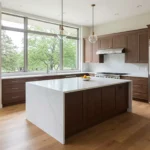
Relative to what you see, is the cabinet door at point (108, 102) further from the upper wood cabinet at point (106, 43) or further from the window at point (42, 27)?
the window at point (42, 27)

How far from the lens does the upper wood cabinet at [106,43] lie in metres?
6.16

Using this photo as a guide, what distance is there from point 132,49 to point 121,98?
234 centimetres

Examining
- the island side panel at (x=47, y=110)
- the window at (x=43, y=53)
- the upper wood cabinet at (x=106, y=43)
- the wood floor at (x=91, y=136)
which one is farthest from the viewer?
the upper wood cabinet at (x=106, y=43)

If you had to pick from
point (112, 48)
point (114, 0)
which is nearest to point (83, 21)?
point (112, 48)

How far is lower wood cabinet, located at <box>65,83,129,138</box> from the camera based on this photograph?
2732mm

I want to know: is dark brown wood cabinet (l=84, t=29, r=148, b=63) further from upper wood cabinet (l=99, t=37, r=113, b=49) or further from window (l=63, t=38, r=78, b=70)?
window (l=63, t=38, r=78, b=70)

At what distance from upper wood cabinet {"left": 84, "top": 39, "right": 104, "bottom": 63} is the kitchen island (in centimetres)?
301

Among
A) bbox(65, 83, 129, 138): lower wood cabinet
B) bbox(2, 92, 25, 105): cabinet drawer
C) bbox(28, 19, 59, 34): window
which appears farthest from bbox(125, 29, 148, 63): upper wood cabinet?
bbox(2, 92, 25, 105): cabinet drawer

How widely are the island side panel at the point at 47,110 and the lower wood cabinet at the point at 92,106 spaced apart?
0.13m

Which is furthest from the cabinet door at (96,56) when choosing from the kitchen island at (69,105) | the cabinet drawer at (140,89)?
the kitchen island at (69,105)

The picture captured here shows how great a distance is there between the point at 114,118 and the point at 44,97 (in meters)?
1.78

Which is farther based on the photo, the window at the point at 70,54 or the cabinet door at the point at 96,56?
the window at the point at 70,54

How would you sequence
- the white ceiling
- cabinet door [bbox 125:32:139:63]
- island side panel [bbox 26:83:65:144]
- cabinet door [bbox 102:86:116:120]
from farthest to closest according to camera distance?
1. cabinet door [bbox 125:32:139:63]
2. the white ceiling
3. cabinet door [bbox 102:86:116:120]
4. island side panel [bbox 26:83:65:144]

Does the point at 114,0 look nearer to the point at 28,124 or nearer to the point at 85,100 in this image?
the point at 85,100
